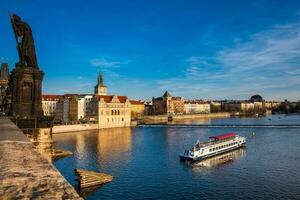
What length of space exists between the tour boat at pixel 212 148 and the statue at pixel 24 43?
2631cm

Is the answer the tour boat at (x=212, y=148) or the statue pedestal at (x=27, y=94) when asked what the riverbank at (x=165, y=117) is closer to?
the tour boat at (x=212, y=148)

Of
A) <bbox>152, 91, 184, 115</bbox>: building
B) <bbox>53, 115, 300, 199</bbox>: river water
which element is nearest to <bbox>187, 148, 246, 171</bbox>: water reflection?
<bbox>53, 115, 300, 199</bbox>: river water

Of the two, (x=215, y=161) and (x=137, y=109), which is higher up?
(x=137, y=109)

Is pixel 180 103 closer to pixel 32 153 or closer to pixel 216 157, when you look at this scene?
pixel 216 157

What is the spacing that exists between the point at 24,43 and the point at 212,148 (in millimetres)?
33843

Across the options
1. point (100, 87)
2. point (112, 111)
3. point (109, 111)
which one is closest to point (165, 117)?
point (100, 87)

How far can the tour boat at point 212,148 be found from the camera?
38.1 meters

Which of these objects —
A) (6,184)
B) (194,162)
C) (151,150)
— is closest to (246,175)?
(194,162)

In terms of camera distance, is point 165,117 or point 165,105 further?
point 165,105

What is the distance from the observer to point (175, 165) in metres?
34.6

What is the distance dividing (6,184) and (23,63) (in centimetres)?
1121

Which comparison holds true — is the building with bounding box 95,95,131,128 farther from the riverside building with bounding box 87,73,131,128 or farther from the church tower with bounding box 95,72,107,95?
the church tower with bounding box 95,72,107,95

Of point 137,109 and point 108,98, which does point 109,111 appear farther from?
point 137,109

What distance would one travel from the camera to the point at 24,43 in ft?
46.1
